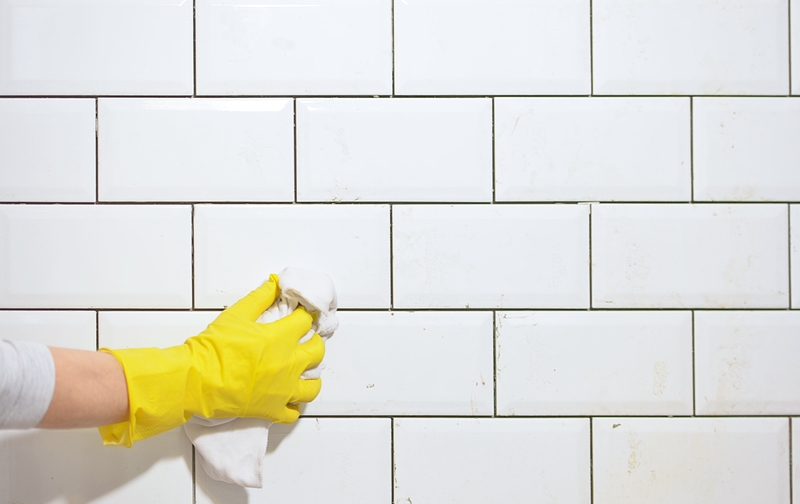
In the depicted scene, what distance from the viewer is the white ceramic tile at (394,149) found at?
85cm

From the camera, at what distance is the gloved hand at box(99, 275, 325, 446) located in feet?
2.27

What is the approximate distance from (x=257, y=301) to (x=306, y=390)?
0.16 m

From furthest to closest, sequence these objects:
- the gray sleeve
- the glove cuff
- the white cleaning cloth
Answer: the white cleaning cloth → the glove cuff → the gray sleeve

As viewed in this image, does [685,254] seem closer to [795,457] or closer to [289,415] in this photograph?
[795,457]

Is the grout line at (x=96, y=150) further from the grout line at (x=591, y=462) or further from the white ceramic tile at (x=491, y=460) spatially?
the grout line at (x=591, y=462)

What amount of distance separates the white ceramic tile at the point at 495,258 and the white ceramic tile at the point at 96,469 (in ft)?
1.54

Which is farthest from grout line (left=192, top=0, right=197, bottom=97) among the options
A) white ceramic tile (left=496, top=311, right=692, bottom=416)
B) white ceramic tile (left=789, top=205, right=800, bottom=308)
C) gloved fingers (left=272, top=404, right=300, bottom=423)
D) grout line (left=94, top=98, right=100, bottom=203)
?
white ceramic tile (left=789, top=205, right=800, bottom=308)

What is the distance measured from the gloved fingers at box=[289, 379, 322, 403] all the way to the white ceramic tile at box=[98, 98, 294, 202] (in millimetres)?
307

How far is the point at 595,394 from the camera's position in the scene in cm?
86

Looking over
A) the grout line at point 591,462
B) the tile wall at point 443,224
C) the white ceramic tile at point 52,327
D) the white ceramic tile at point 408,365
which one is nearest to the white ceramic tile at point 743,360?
the tile wall at point 443,224

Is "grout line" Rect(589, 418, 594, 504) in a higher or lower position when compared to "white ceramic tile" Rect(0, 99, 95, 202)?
lower

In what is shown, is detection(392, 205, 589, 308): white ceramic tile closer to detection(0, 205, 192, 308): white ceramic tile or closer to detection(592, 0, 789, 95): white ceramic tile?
detection(592, 0, 789, 95): white ceramic tile

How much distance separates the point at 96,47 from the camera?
0.84 metres

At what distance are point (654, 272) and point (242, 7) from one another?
0.84m
